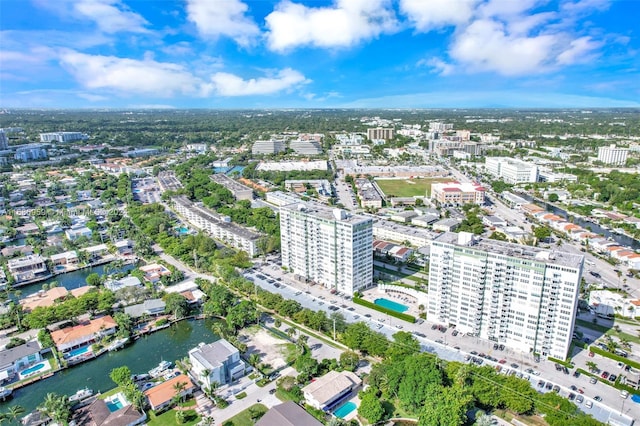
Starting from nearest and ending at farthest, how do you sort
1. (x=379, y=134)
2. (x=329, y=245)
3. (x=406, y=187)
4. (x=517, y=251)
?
(x=517, y=251) < (x=329, y=245) < (x=406, y=187) < (x=379, y=134)

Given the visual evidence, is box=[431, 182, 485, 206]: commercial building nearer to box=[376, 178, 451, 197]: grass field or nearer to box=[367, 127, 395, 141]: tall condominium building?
box=[376, 178, 451, 197]: grass field

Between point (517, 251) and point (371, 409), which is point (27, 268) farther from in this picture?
point (517, 251)

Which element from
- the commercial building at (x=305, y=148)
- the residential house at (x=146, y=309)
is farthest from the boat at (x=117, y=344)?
the commercial building at (x=305, y=148)

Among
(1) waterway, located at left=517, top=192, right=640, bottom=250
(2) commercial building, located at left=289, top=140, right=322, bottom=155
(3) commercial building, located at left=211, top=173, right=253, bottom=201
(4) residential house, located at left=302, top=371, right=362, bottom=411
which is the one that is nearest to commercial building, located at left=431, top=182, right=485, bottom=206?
(1) waterway, located at left=517, top=192, right=640, bottom=250

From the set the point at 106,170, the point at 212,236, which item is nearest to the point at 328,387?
the point at 212,236

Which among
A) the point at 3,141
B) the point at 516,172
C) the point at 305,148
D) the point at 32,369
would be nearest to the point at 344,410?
the point at 32,369

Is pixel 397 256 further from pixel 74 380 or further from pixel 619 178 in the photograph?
pixel 619 178

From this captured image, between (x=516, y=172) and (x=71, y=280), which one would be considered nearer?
(x=71, y=280)
